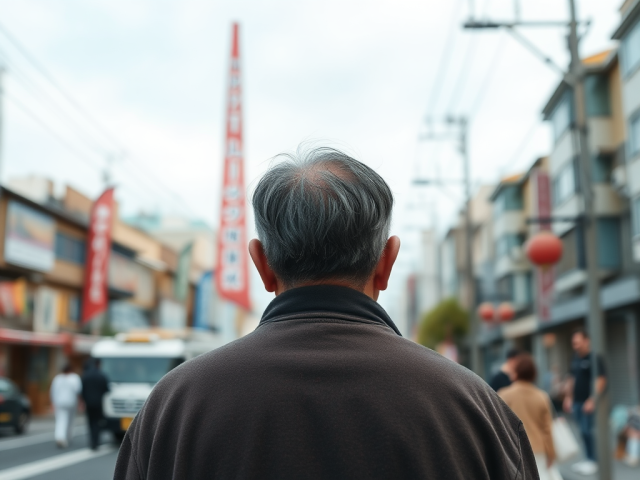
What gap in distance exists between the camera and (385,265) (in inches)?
75.6

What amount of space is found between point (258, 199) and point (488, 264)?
5503 centimetres

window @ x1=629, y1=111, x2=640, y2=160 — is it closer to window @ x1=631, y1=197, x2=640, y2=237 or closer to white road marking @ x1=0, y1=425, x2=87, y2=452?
window @ x1=631, y1=197, x2=640, y2=237

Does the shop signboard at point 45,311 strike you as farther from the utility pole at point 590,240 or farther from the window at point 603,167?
the utility pole at point 590,240

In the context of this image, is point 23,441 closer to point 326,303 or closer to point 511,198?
point 326,303

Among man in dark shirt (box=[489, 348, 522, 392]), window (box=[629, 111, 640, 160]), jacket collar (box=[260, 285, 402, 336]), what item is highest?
window (box=[629, 111, 640, 160])

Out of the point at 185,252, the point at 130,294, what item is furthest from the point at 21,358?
the point at 185,252

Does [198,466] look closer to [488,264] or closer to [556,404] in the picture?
[556,404]

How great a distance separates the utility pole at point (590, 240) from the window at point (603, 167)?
18496 mm

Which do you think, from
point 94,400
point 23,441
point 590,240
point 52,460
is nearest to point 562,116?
point 590,240

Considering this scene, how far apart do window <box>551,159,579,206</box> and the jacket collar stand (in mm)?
31297

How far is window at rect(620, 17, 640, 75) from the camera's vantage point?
24.3m

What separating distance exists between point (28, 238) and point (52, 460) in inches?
749

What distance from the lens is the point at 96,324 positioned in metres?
41.9

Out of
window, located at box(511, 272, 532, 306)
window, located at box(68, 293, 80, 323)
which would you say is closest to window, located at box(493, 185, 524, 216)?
window, located at box(511, 272, 532, 306)
